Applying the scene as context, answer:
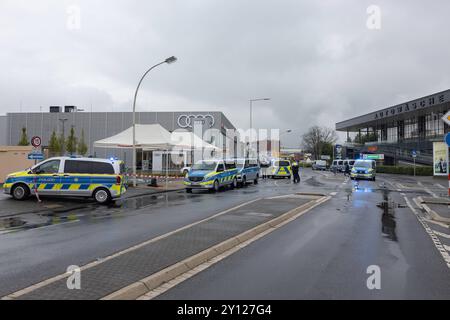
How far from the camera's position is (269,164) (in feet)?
122

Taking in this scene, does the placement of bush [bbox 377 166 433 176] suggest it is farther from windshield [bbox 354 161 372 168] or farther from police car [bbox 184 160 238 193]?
police car [bbox 184 160 238 193]

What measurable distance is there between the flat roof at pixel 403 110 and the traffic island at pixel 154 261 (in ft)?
133

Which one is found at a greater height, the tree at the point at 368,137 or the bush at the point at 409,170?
the tree at the point at 368,137

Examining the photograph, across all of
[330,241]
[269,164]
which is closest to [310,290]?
[330,241]

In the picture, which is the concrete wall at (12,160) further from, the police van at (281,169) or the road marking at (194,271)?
the police van at (281,169)

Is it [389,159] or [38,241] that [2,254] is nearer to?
[38,241]

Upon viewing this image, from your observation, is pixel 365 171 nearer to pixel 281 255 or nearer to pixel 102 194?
pixel 102 194

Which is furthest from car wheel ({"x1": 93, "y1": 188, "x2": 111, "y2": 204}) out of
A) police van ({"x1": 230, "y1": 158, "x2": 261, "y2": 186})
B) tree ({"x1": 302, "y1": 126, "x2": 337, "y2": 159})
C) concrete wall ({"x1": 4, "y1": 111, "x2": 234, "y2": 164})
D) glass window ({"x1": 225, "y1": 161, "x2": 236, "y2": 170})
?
tree ({"x1": 302, "y1": 126, "x2": 337, "y2": 159})

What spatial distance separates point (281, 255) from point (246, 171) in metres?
19.5

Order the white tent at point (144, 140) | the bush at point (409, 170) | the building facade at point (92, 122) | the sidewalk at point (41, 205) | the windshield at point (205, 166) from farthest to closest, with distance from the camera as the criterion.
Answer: the building facade at point (92, 122) → the bush at point (409, 170) → the white tent at point (144, 140) → the windshield at point (205, 166) → the sidewalk at point (41, 205)

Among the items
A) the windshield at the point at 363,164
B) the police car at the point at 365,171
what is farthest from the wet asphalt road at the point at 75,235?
the windshield at the point at 363,164

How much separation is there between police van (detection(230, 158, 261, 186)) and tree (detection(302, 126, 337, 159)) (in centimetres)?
7606

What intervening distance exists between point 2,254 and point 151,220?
4.37 m

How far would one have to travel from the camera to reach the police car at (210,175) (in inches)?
810
